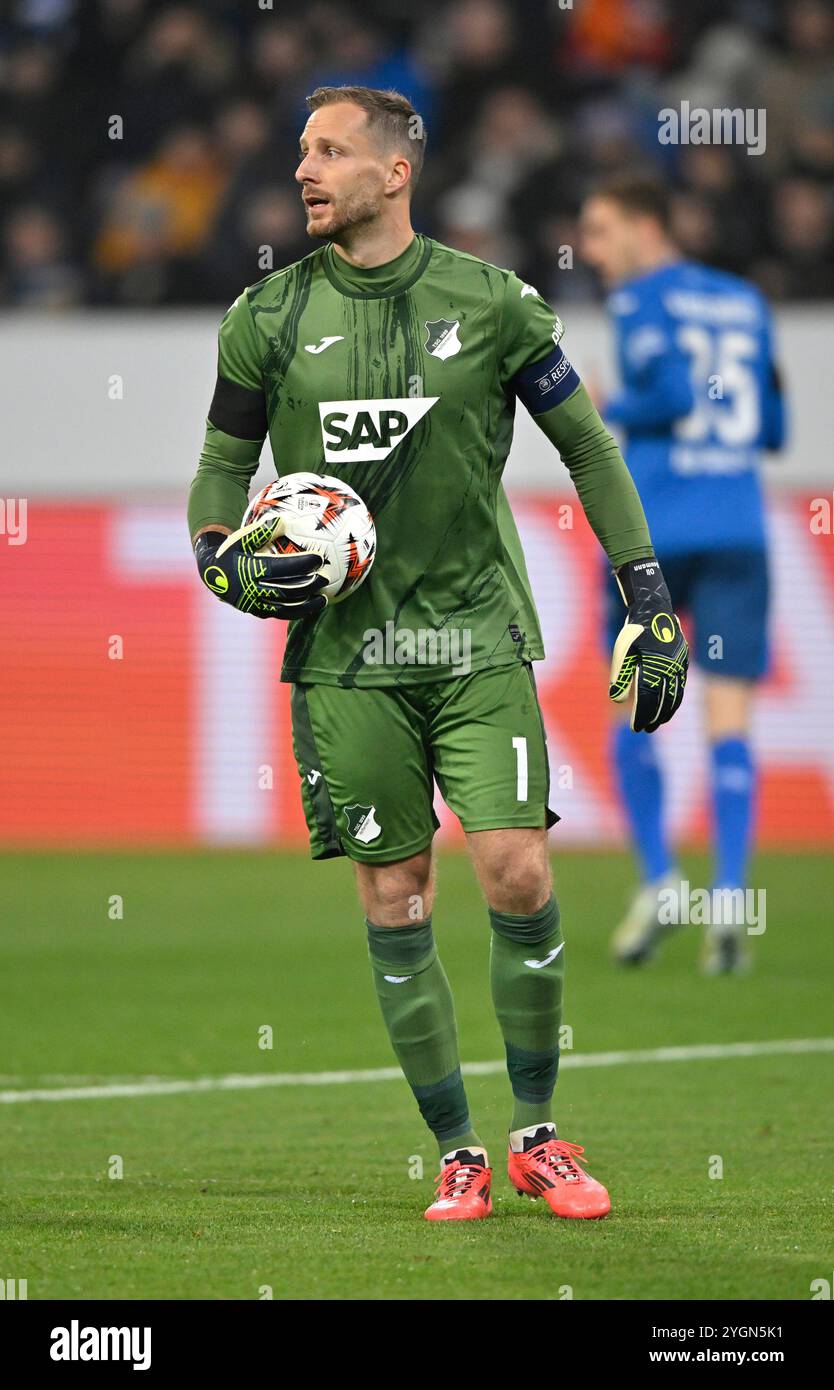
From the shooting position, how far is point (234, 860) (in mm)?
11969

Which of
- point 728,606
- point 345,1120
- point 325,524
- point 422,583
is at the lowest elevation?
point 345,1120

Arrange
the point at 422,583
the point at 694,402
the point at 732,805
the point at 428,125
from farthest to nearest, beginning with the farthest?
the point at 428,125 → the point at 694,402 → the point at 732,805 → the point at 422,583

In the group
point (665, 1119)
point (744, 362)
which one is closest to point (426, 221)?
point (744, 362)

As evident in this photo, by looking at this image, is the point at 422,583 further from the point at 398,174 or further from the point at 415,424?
the point at 398,174

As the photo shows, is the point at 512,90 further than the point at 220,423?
Yes

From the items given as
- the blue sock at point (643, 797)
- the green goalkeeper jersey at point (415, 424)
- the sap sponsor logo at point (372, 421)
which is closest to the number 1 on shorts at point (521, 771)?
the green goalkeeper jersey at point (415, 424)

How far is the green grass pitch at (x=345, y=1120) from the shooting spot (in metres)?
3.86

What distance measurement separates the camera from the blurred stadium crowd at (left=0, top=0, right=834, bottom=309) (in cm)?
1403

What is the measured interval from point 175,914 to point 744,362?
3576 millimetres

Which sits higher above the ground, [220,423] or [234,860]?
[220,423]

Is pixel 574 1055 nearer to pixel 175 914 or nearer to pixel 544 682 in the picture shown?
pixel 175 914
